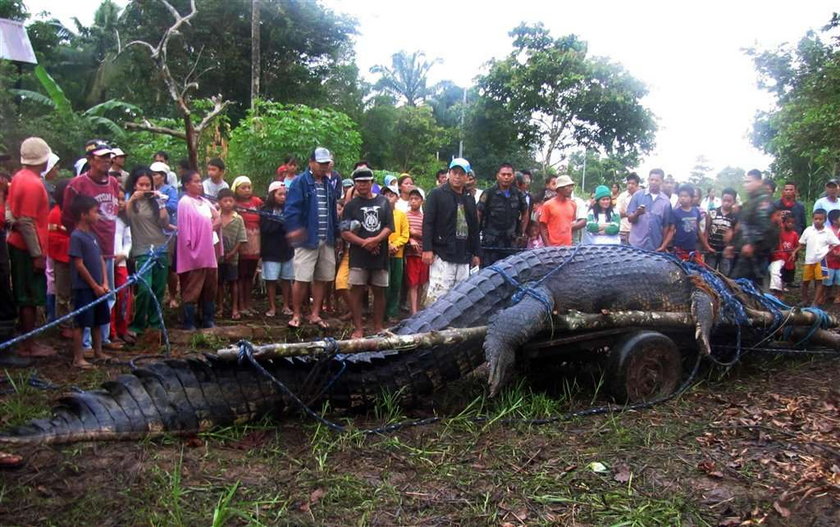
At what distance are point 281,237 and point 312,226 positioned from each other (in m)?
0.77

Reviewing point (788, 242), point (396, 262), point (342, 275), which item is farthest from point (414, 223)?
point (788, 242)

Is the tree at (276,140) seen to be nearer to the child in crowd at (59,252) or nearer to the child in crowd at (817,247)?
the child in crowd at (59,252)

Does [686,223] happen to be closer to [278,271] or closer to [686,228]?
[686,228]

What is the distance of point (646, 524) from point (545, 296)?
166cm

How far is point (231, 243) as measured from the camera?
627 cm

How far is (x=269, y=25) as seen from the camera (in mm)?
20453

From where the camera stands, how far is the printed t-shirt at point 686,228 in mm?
7512

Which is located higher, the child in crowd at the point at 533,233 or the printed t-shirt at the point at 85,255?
the child in crowd at the point at 533,233

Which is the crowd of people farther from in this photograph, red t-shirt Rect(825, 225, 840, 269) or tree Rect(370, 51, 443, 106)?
tree Rect(370, 51, 443, 106)

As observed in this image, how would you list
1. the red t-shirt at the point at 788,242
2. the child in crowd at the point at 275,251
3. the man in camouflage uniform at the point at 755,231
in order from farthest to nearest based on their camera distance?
the red t-shirt at the point at 788,242 < the child in crowd at the point at 275,251 < the man in camouflage uniform at the point at 755,231

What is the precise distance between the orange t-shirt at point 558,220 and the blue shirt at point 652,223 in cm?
104

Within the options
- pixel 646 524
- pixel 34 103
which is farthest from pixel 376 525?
pixel 34 103

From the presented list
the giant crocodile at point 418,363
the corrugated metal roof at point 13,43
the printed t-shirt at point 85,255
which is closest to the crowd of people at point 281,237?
the printed t-shirt at point 85,255

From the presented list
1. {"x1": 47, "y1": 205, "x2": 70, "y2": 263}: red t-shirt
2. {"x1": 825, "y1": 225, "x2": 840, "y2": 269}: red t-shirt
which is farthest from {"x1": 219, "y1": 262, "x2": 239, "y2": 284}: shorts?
{"x1": 825, "y1": 225, "x2": 840, "y2": 269}: red t-shirt
